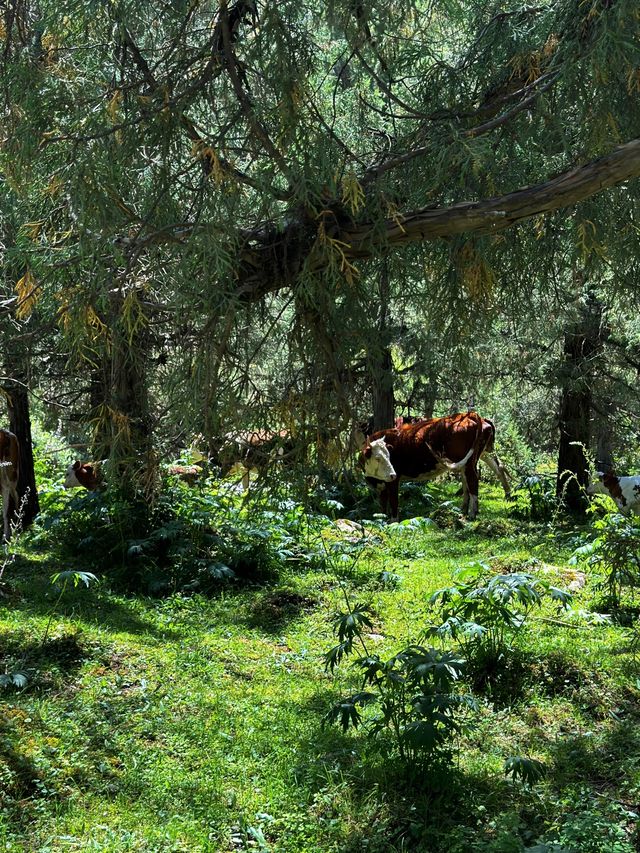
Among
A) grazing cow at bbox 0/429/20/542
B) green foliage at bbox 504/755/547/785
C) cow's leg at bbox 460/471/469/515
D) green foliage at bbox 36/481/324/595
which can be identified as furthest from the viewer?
cow's leg at bbox 460/471/469/515

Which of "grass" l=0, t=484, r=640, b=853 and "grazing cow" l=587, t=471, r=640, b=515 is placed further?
"grazing cow" l=587, t=471, r=640, b=515

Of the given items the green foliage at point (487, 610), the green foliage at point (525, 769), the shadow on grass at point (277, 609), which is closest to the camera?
the green foliage at point (525, 769)

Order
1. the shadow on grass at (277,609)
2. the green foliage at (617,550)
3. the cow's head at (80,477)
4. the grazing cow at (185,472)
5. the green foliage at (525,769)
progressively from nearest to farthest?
the green foliage at (525,769) → the green foliage at (617,550) → the shadow on grass at (277,609) → the grazing cow at (185,472) → the cow's head at (80,477)

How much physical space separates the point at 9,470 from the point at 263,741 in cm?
678

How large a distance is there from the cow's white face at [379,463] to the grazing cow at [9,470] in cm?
487

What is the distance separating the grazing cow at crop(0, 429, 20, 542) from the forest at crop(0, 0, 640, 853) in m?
2.81

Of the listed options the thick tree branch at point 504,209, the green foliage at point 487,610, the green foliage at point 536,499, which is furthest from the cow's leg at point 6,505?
the thick tree branch at point 504,209

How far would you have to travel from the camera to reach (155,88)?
4969 mm

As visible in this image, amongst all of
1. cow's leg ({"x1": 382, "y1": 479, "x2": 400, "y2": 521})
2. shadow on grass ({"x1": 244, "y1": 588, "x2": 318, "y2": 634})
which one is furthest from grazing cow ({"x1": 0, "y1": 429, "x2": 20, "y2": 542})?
cow's leg ({"x1": 382, "y1": 479, "x2": 400, "y2": 521})

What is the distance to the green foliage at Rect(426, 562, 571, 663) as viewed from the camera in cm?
581

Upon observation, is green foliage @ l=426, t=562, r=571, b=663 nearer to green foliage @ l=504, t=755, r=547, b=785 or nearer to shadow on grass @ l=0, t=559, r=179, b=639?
green foliage @ l=504, t=755, r=547, b=785

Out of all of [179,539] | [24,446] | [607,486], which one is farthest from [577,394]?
[24,446]

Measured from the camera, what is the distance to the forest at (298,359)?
15.1ft

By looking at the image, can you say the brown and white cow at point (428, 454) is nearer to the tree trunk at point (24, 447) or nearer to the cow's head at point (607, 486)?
the cow's head at point (607, 486)
